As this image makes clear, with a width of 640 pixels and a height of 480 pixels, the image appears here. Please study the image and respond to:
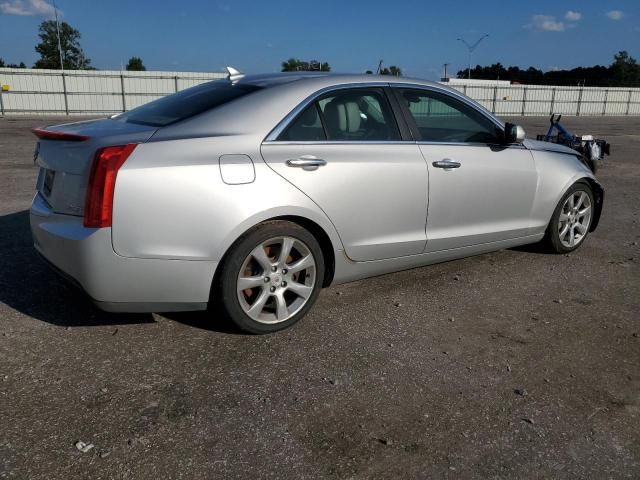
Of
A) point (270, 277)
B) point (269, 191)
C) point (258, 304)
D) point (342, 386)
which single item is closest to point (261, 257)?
point (270, 277)

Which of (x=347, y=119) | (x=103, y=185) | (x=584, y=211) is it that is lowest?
(x=584, y=211)

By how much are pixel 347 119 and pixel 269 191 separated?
90 cm

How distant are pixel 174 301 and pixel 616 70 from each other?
11784 centimetres

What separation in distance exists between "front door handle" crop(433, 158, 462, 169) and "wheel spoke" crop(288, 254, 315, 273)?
46.7 inches

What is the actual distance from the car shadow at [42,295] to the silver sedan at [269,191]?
0.44 metres

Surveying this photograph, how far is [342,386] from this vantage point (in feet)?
9.72

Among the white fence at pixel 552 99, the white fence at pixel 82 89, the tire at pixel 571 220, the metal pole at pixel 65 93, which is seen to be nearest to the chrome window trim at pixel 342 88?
the tire at pixel 571 220

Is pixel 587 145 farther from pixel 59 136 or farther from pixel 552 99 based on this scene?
pixel 552 99

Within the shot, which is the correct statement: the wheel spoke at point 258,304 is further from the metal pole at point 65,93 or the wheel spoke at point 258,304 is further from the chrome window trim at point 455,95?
the metal pole at point 65,93

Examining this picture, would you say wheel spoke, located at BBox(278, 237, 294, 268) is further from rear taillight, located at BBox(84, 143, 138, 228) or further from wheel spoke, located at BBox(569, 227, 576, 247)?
wheel spoke, located at BBox(569, 227, 576, 247)

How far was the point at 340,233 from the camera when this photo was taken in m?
3.70

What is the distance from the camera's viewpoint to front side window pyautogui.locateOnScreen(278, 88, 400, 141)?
3.61 m

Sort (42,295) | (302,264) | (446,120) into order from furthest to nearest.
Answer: (446,120), (42,295), (302,264)

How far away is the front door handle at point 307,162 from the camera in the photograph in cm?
342
